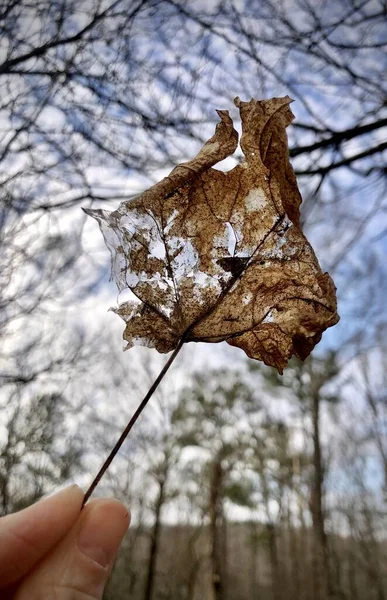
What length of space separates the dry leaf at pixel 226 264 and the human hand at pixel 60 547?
0.32m

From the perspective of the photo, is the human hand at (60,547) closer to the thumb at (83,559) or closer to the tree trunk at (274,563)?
the thumb at (83,559)

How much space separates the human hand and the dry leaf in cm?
32

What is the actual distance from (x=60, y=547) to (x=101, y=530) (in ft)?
0.26

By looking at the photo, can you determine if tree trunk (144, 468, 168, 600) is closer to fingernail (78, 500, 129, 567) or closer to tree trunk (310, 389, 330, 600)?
tree trunk (310, 389, 330, 600)

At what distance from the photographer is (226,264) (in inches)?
38.8

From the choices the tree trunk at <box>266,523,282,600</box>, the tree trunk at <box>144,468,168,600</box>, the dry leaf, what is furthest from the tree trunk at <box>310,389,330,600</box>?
the dry leaf

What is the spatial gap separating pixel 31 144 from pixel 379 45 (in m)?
2.20

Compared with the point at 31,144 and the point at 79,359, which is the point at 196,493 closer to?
the point at 79,359

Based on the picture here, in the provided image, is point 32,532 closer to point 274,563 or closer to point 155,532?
point 155,532

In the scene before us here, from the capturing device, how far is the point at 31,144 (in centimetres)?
296

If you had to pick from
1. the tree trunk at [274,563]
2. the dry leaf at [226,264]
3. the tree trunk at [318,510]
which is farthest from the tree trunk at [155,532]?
the dry leaf at [226,264]

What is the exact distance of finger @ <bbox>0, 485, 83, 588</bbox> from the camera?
2.47 feet

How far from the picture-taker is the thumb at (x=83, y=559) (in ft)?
2.43

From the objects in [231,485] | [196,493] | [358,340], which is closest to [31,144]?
[358,340]
